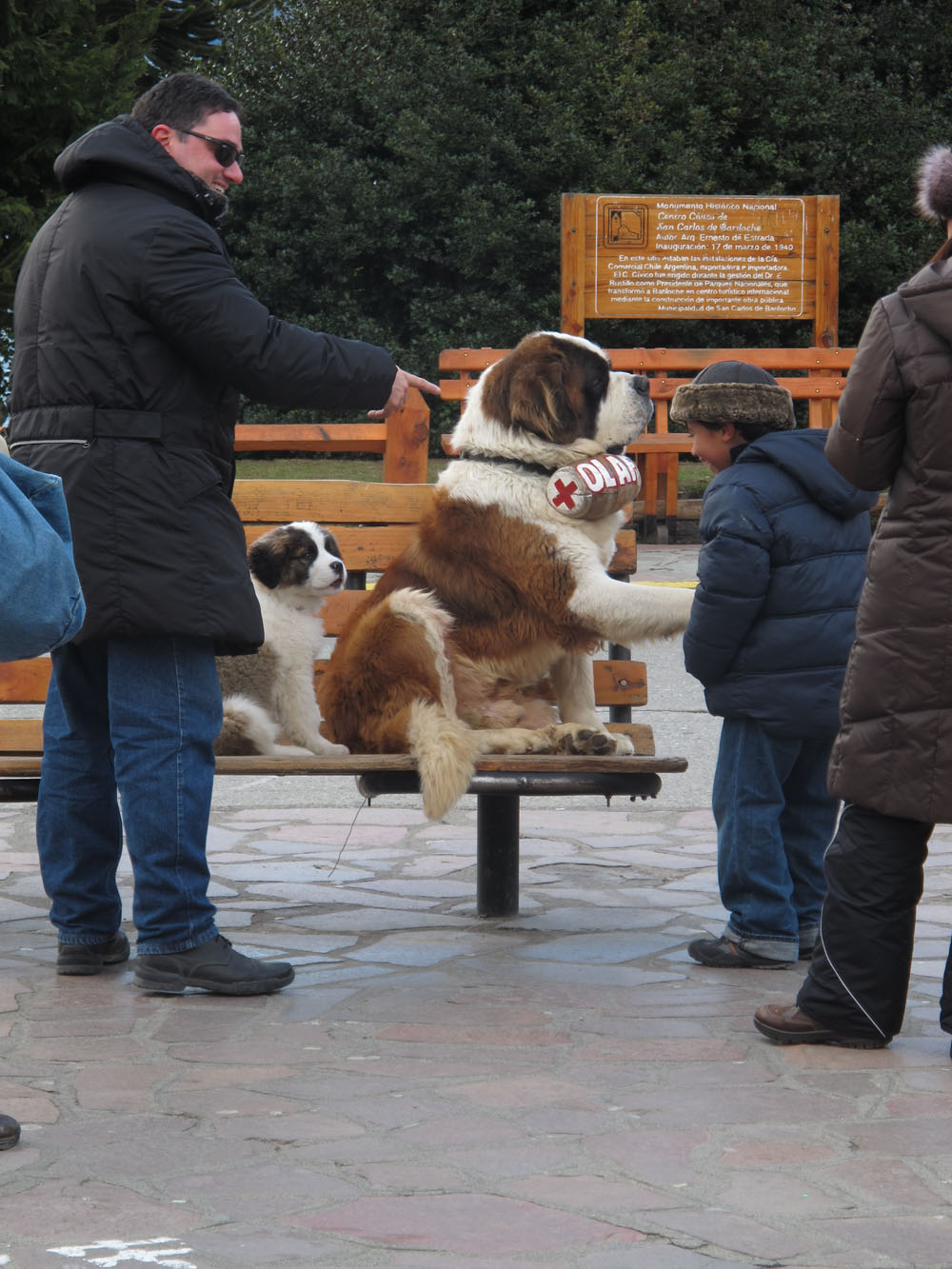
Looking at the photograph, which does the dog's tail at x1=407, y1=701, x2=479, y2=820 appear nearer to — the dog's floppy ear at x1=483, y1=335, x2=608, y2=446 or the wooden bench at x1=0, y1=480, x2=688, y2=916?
the wooden bench at x1=0, y1=480, x2=688, y2=916

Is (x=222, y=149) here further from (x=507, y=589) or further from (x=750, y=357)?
(x=750, y=357)

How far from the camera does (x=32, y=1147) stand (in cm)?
303

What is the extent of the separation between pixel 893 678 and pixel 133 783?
6.01 feet

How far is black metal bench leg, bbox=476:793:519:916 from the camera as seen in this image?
4.95m

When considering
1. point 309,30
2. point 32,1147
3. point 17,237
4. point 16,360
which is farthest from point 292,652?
point 309,30

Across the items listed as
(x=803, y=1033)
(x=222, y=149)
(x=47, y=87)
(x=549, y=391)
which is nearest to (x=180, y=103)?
(x=222, y=149)

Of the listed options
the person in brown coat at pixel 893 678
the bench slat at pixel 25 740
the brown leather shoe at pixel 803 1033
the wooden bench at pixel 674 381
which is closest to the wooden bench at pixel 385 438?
the bench slat at pixel 25 740

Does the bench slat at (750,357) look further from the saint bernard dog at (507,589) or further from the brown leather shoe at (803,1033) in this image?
the brown leather shoe at (803,1033)

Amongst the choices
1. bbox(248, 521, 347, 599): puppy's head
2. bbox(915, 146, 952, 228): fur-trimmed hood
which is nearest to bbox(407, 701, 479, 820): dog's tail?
bbox(248, 521, 347, 599): puppy's head

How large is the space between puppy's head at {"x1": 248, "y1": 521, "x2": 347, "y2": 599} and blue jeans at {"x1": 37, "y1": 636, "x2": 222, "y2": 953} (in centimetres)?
90

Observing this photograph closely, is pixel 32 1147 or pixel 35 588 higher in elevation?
pixel 35 588

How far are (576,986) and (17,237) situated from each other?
15.1 meters

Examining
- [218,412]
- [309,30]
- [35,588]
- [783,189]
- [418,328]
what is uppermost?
[309,30]

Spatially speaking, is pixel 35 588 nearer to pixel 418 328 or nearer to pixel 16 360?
pixel 16 360
